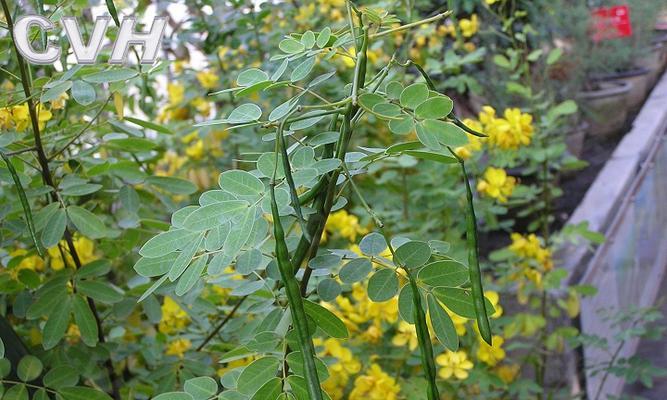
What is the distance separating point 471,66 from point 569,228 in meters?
0.93

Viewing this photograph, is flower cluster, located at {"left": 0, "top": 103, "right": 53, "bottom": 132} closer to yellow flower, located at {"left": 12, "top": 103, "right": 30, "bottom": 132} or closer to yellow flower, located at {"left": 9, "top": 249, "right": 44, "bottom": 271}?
yellow flower, located at {"left": 12, "top": 103, "right": 30, "bottom": 132}

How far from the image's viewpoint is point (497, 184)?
56.8 inches

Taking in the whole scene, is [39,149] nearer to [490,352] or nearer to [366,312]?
[366,312]

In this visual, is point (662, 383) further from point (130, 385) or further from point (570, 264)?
point (130, 385)

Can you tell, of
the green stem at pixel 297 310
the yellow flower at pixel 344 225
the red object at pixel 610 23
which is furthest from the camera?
the red object at pixel 610 23

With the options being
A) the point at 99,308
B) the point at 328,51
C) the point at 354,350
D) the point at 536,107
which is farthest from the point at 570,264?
the point at 328,51

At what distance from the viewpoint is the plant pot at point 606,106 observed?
98.7 inches

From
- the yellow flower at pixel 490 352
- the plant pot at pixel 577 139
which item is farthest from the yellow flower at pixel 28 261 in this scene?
the plant pot at pixel 577 139

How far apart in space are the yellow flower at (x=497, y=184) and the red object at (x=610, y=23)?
113 cm

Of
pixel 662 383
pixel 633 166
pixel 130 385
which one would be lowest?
pixel 662 383

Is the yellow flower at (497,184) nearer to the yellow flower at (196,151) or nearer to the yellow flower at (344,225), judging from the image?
the yellow flower at (344,225)

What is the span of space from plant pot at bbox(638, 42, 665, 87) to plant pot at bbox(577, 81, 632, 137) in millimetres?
67

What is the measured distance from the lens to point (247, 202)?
518 millimetres

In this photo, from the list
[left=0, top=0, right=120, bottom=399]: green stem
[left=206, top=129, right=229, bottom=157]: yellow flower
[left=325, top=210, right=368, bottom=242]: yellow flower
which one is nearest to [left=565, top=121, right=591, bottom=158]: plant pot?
[left=206, top=129, right=229, bottom=157]: yellow flower
